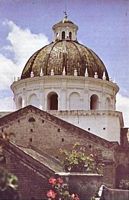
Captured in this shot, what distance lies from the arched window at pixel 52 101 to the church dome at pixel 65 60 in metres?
0.44

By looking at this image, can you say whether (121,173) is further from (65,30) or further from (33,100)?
(65,30)

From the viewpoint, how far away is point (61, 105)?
11703 mm

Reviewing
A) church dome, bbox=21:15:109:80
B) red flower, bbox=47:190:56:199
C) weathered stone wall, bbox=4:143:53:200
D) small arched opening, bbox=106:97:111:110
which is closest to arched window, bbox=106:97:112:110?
small arched opening, bbox=106:97:111:110

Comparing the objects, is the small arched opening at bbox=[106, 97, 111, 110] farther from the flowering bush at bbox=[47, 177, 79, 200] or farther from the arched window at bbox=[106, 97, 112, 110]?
the flowering bush at bbox=[47, 177, 79, 200]

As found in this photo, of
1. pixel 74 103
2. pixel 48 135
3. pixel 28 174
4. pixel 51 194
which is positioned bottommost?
pixel 51 194

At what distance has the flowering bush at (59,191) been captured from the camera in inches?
255

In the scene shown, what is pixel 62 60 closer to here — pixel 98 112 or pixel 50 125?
pixel 98 112

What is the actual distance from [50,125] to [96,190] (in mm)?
2955

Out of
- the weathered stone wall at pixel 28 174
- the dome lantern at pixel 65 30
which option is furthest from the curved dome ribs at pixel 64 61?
the weathered stone wall at pixel 28 174

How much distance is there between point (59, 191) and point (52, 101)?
5.54 m

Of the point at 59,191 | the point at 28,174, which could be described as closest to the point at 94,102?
the point at 28,174

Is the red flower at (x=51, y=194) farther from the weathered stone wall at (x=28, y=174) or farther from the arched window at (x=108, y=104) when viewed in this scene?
the arched window at (x=108, y=104)

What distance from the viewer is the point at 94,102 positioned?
39.9 feet

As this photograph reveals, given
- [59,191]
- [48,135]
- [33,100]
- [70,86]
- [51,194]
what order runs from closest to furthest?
[51,194]
[59,191]
[48,135]
[70,86]
[33,100]
